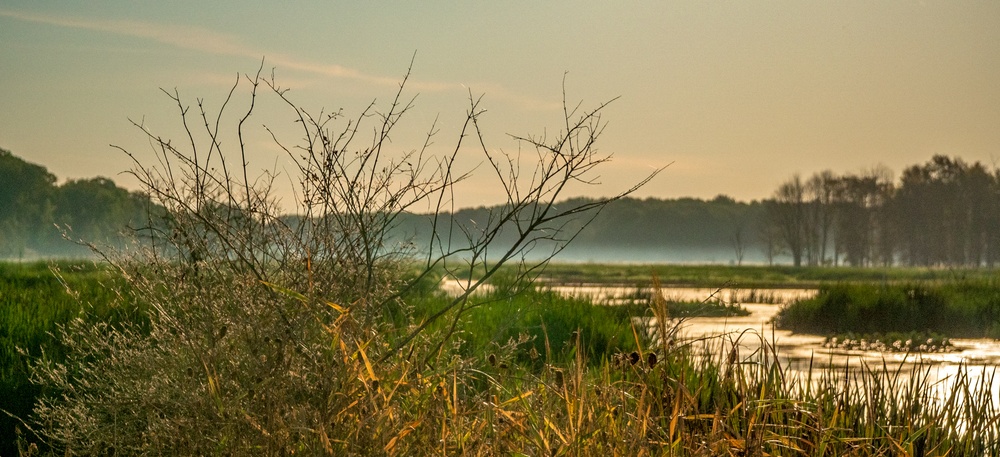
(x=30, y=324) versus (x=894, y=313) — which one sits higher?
(x=30, y=324)

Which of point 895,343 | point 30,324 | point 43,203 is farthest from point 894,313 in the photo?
point 43,203

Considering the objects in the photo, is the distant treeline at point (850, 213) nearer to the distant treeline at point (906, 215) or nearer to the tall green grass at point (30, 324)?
the distant treeline at point (906, 215)

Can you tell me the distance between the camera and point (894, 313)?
21016 mm

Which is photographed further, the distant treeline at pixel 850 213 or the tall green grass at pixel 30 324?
the distant treeline at pixel 850 213

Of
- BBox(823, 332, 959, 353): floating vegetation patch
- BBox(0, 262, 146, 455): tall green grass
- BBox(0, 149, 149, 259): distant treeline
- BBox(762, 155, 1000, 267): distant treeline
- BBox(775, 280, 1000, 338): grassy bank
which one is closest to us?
BBox(0, 262, 146, 455): tall green grass

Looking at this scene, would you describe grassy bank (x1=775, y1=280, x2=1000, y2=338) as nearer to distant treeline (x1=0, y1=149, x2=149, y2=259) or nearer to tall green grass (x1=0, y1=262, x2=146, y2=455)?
tall green grass (x1=0, y1=262, x2=146, y2=455)

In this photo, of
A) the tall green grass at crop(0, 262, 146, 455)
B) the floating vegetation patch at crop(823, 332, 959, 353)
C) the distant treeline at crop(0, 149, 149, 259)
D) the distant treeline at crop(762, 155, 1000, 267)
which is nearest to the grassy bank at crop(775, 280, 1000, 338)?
the floating vegetation patch at crop(823, 332, 959, 353)

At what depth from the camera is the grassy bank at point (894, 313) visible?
2080 cm

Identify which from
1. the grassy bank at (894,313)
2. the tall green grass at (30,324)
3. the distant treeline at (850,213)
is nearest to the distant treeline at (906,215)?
the distant treeline at (850,213)

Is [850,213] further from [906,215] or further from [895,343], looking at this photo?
[895,343]

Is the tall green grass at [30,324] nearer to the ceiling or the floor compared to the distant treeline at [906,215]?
nearer to the floor

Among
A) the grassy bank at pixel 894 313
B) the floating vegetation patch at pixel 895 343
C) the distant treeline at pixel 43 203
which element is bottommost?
the floating vegetation patch at pixel 895 343

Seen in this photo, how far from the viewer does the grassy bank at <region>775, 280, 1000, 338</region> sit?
20.8m

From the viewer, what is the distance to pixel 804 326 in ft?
70.1
